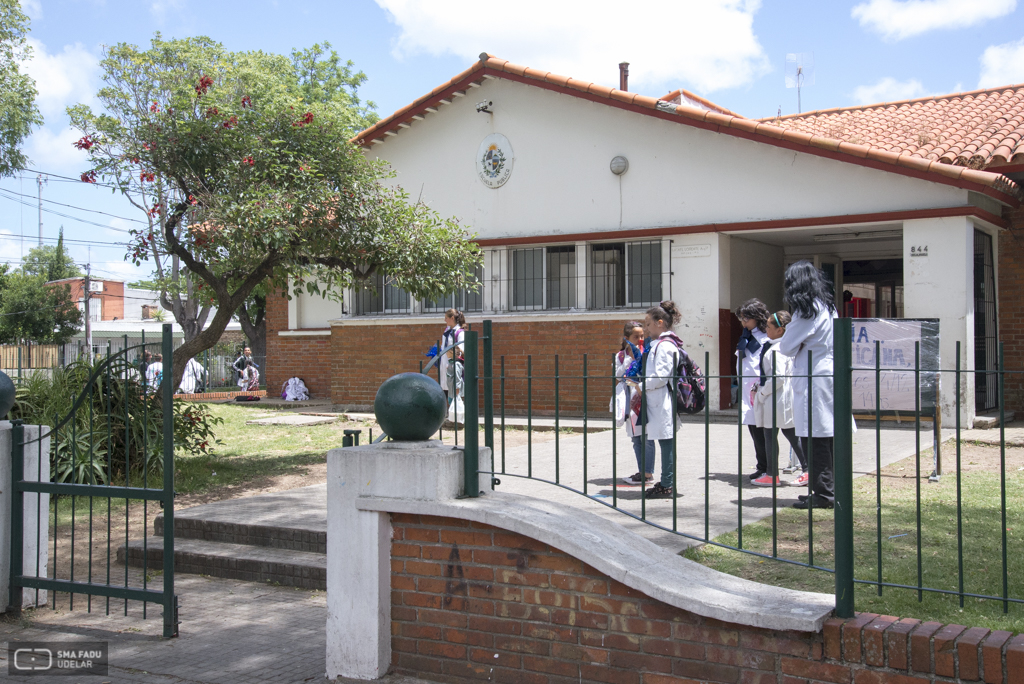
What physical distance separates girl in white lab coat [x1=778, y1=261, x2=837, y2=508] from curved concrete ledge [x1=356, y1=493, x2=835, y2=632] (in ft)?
7.24

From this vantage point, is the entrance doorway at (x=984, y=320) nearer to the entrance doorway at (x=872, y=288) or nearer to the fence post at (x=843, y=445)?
the entrance doorway at (x=872, y=288)

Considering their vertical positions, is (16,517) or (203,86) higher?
(203,86)

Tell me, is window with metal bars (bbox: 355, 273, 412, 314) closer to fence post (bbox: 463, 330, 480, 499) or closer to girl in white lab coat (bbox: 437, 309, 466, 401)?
girl in white lab coat (bbox: 437, 309, 466, 401)

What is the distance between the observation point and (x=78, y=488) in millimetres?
5203

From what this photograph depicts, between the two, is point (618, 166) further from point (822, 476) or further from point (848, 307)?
point (822, 476)

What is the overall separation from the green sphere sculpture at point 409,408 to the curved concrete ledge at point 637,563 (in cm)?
37

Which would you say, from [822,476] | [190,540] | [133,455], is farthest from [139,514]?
[822,476]

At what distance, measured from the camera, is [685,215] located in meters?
13.3

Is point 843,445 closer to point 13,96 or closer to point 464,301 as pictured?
point 464,301

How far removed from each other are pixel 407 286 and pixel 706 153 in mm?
5614

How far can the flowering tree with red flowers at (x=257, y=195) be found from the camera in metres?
8.81

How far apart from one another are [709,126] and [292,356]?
10.1 meters

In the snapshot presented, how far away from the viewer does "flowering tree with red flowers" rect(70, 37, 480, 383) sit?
881 centimetres

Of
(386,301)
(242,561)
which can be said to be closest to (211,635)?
(242,561)
